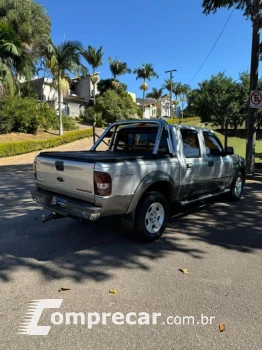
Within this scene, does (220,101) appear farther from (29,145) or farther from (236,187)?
(236,187)

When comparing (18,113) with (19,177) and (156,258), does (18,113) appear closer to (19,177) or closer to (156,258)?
(19,177)

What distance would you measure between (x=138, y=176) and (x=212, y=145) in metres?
2.53

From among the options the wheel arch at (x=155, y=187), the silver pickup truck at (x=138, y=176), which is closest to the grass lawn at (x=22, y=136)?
the silver pickup truck at (x=138, y=176)

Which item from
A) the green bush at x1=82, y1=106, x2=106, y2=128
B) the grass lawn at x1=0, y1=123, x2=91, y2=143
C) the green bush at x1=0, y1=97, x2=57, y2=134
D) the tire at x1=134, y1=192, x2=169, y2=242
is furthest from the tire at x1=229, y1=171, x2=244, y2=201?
the green bush at x1=82, y1=106, x2=106, y2=128

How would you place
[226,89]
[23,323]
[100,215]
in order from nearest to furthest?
[23,323] → [100,215] → [226,89]

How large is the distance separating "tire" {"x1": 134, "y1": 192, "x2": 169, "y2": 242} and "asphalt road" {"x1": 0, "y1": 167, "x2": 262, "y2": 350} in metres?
0.17

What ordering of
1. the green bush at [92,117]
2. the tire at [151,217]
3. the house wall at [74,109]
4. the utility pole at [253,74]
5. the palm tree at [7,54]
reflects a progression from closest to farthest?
the tire at [151,217]
the utility pole at [253,74]
the palm tree at [7,54]
the green bush at [92,117]
the house wall at [74,109]

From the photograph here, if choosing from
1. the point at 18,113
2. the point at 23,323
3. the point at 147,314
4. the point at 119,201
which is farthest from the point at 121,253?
the point at 18,113

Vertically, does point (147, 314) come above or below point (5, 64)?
below

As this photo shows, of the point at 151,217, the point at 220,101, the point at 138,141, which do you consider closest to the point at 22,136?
the point at 138,141

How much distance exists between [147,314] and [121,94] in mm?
39233

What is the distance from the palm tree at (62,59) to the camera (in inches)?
969

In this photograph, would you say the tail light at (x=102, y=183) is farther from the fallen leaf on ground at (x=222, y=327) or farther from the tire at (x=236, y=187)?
the tire at (x=236, y=187)

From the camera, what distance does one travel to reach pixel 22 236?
4.68m
